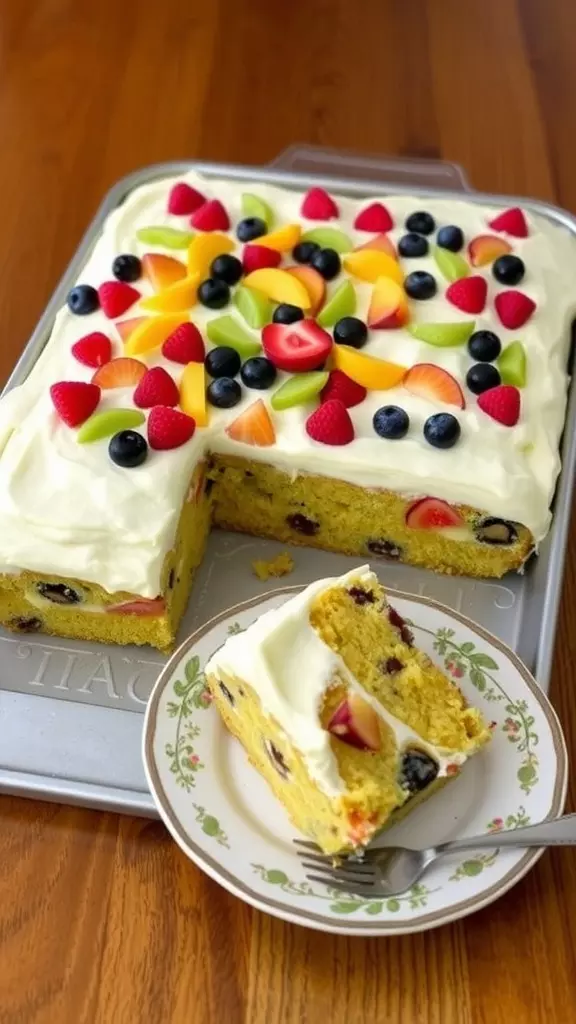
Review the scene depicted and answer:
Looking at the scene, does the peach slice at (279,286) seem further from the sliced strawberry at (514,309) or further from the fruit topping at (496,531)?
the fruit topping at (496,531)

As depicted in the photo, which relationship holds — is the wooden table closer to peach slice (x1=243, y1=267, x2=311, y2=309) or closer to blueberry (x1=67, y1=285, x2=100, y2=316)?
blueberry (x1=67, y1=285, x2=100, y2=316)

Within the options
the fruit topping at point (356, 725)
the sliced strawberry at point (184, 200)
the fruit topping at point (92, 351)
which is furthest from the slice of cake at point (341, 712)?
the sliced strawberry at point (184, 200)

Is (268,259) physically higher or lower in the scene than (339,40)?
lower

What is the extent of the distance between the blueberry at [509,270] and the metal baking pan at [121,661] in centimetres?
30

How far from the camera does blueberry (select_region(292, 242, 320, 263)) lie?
2.42 m

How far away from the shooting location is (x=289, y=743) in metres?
1.56

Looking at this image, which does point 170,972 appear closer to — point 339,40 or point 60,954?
point 60,954

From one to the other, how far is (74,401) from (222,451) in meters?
0.31

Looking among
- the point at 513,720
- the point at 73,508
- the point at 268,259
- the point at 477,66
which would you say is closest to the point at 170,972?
the point at 513,720

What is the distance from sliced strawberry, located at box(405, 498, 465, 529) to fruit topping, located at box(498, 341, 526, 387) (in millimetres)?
309

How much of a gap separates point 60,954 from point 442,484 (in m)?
1.06

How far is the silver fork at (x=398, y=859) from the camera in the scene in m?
1.51

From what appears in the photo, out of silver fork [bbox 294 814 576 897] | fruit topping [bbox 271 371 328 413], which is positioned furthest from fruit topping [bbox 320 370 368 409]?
silver fork [bbox 294 814 576 897]

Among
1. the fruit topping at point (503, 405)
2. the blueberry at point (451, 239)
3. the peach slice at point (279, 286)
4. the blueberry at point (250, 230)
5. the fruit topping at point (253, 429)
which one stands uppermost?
the blueberry at point (451, 239)
